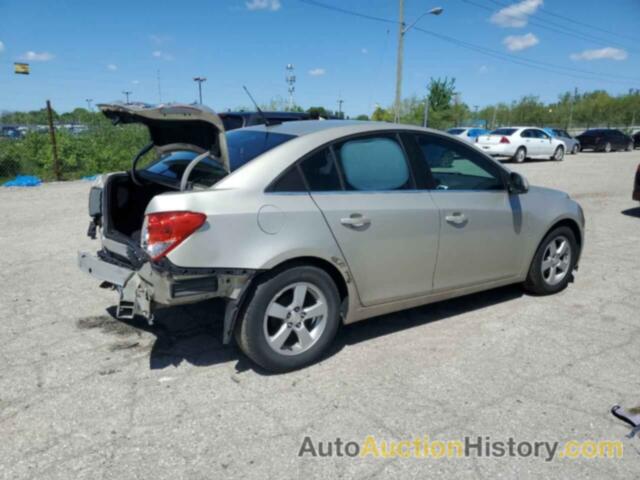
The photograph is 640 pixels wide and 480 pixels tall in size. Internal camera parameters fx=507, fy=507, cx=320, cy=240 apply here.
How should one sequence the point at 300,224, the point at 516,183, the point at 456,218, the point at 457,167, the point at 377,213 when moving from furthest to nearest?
the point at 516,183
the point at 457,167
the point at 456,218
the point at 377,213
the point at 300,224

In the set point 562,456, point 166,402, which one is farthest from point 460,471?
point 166,402

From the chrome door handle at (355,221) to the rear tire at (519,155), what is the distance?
788 inches

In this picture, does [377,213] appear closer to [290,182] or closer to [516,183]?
[290,182]

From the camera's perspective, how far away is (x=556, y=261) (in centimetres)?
486

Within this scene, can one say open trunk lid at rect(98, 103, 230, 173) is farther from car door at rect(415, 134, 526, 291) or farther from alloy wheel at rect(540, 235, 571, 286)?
alloy wheel at rect(540, 235, 571, 286)

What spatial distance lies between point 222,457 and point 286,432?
377 mm

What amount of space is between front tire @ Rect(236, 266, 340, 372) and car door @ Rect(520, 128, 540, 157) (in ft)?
67.5

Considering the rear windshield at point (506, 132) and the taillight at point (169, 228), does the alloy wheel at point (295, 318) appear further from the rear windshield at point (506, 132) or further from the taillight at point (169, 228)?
the rear windshield at point (506, 132)

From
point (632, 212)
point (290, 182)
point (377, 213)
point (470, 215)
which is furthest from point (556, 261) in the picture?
point (632, 212)

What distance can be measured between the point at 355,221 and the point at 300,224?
1.36ft

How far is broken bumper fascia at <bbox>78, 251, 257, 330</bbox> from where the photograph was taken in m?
2.94

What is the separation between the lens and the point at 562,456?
260 cm

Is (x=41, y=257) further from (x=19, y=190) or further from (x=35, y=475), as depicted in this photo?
(x=19, y=190)

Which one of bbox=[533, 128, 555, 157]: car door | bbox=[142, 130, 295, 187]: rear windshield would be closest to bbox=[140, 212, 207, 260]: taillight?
bbox=[142, 130, 295, 187]: rear windshield
